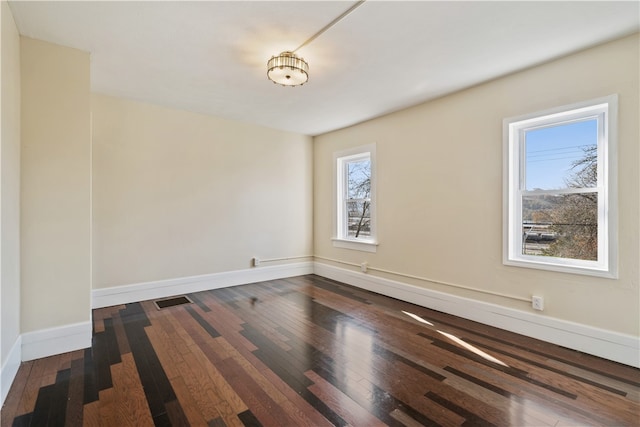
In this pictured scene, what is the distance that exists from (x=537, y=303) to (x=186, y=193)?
439 cm

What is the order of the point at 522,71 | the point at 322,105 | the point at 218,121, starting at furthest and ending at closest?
the point at 218,121 → the point at 322,105 → the point at 522,71

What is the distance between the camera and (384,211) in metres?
4.32

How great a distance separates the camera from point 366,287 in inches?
178

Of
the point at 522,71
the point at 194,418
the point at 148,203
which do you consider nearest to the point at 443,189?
the point at 522,71

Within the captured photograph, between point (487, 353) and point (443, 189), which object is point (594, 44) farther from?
point (487, 353)

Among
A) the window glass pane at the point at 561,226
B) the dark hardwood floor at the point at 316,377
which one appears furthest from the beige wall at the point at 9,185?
the window glass pane at the point at 561,226

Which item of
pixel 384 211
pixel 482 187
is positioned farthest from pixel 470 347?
pixel 384 211

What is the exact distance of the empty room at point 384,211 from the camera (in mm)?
1994

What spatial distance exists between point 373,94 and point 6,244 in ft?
11.7

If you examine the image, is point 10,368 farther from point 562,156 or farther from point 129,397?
point 562,156

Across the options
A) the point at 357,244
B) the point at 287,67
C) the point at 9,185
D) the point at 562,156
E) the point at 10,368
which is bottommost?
the point at 10,368

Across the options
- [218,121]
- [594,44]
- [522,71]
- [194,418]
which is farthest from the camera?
[218,121]

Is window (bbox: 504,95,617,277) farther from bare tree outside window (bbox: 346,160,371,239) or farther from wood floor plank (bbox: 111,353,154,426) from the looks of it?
wood floor plank (bbox: 111,353,154,426)

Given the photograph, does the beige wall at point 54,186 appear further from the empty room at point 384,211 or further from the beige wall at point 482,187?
the beige wall at point 482,187
